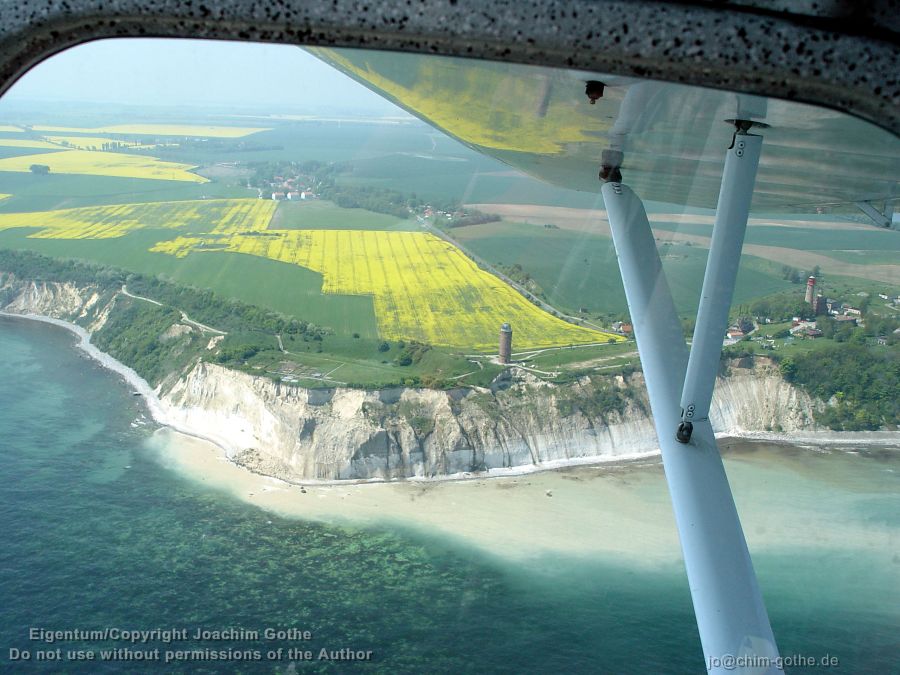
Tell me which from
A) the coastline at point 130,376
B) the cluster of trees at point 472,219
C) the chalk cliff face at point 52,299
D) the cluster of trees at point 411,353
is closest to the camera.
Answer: the cluster of trees at point 472,219

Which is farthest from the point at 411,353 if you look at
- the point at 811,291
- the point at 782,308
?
the point at 811,291

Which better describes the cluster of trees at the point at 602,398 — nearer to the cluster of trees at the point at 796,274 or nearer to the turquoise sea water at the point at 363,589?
the turquoise sea water at the point at 363,589

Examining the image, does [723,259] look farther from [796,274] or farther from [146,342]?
[146,342]

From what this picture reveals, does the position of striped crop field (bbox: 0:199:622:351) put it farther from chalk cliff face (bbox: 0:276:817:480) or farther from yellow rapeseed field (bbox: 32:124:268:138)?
yellow rapeseed field (bbox: 32:124:268:138)

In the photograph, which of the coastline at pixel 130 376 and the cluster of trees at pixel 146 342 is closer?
the coastline at pixel 130 376

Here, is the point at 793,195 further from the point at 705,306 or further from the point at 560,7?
the point at 560,7

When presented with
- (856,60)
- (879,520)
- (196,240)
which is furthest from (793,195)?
(196,240)

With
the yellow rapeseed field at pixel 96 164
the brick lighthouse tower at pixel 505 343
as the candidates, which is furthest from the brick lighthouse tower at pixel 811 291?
the yellow rapeseed field at pixel 96 164
